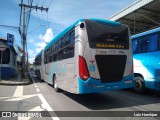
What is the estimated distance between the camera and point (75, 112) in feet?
22.0

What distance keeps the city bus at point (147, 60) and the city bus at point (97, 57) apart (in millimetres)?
1597

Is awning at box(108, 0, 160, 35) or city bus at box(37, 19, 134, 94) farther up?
awning at box(108, 0, 160, 35)

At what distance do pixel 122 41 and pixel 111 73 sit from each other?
1.45 metres

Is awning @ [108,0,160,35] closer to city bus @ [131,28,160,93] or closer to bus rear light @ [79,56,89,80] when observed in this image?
city bus @ [131,28,160,93]

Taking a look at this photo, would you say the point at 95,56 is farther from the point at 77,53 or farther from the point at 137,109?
the point at 137,109

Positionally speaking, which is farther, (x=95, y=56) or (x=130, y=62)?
(x=130, y=62)

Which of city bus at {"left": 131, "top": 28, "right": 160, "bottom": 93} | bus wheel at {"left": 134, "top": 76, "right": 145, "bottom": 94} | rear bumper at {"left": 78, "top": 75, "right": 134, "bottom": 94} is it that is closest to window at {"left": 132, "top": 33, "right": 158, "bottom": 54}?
city bus at {"left": 131, "top": 28, "right": 160, "bottom": 93}

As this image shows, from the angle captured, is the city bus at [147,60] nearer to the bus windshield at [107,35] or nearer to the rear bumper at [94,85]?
the bus windshield at [107,35]

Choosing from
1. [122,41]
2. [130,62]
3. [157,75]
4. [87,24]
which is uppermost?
[87,24]

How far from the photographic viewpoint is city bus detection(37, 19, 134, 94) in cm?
733

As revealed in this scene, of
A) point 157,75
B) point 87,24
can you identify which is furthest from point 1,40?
point 157,75

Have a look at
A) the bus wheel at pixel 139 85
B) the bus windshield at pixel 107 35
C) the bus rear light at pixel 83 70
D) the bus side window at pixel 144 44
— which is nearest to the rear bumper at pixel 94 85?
the bus rear light at pixel 83 70

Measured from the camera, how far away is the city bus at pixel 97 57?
7334 mm

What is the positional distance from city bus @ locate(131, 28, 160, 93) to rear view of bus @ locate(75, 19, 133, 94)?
1606 mm
